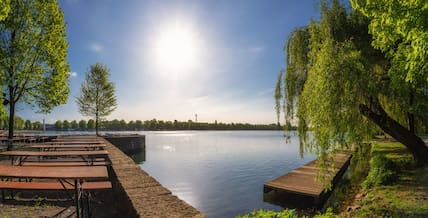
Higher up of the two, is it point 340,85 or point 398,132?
point 340,85

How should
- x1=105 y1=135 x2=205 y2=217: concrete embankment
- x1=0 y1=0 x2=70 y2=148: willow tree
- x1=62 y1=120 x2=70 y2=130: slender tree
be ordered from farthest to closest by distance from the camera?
1. x1=62 y1=120 x2=70 y2=130: slender tree
2. x1=0 y1=0 x2=70 y2=148: willow tree
3. x1=105 y1=135 x2=205 y2=217: concrete embankment

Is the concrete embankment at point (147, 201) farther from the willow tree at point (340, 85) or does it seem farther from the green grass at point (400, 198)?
the green grass at point (400, 198)

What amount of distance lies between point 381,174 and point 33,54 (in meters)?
15.2

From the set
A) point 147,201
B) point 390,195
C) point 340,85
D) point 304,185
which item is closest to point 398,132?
point 390,195

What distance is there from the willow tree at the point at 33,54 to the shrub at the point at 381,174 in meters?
14.2

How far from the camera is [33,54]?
10.5m

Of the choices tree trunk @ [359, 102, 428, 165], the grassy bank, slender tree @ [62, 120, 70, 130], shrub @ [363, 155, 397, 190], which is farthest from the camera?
slender tree @ [62, 120, 70, 130]

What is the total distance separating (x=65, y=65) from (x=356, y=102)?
13.2 m

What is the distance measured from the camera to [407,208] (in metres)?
5.22

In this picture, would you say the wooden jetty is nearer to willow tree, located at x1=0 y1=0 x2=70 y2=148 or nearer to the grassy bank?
the grassy bank

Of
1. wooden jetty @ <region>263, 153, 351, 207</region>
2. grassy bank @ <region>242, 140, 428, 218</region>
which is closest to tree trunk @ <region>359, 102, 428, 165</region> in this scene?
grassy bank @ <region>242, 140, 428, 218</region>

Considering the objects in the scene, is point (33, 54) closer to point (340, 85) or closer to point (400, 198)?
point (340, 85)

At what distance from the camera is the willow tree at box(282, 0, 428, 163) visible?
20.2 ft

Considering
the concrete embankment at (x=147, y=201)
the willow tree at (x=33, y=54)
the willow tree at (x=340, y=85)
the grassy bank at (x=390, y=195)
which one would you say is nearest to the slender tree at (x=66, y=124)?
the willow tree at (x=33, y=54)
